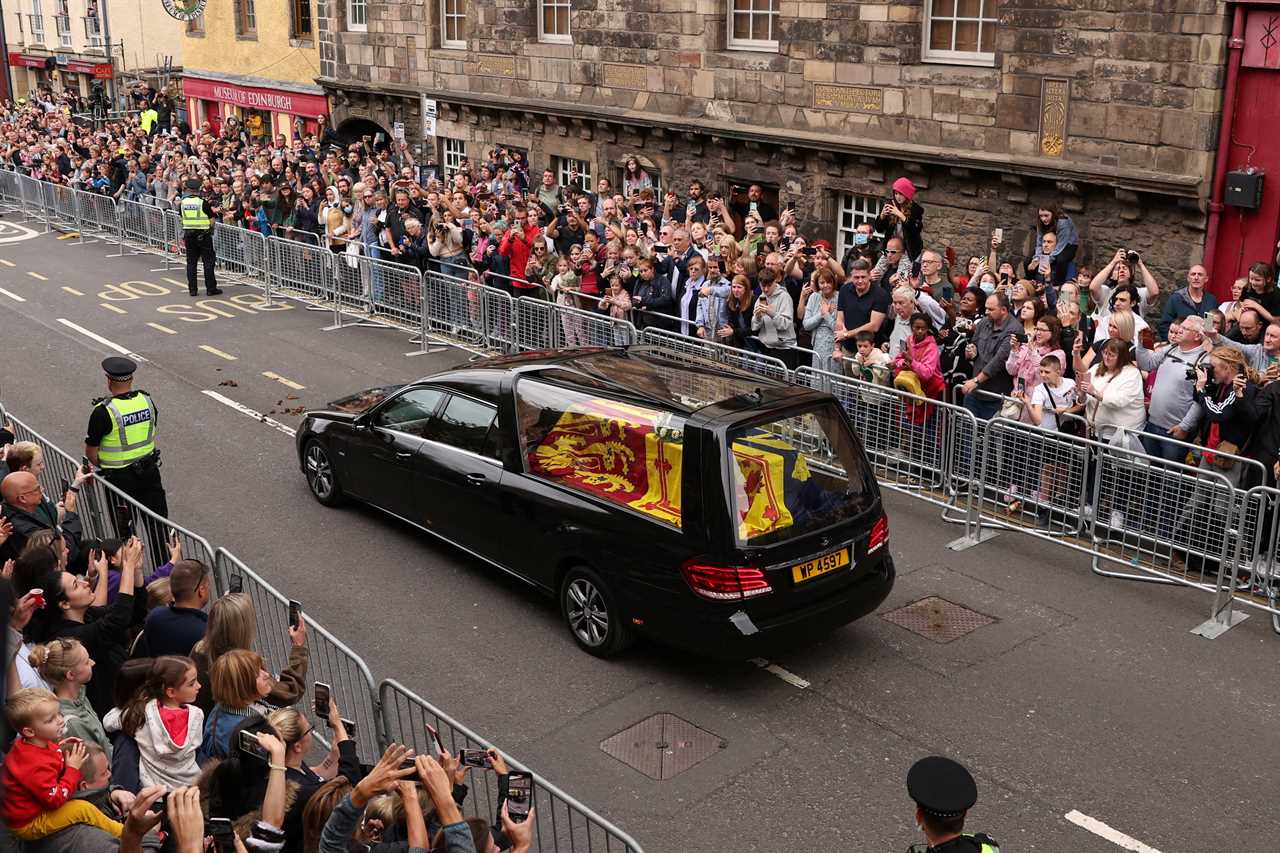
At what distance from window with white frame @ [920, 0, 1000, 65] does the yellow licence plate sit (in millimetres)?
9987

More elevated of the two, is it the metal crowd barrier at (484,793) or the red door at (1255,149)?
the red door at (1255,149)

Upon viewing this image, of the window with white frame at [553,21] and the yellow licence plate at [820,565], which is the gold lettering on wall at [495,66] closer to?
the window with white frame at [553,21]

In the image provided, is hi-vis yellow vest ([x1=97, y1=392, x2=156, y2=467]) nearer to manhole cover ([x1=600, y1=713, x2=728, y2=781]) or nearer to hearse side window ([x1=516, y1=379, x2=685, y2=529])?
hearse side window ([x1=516, y1=379, x2=685, y2=529])

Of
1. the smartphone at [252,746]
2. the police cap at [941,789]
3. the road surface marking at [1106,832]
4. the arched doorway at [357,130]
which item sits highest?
the arched doorway at [357,130]

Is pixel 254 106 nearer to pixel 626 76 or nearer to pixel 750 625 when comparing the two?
pixel 626 76

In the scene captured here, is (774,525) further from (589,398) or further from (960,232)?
(960,232)

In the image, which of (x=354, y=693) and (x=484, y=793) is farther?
(x=354, y=693)

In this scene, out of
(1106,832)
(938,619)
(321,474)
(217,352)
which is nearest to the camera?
(1106,832)

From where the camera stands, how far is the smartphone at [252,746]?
5164mm

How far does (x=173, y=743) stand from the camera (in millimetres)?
5695

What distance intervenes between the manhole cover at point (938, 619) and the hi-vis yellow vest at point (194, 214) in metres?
14.6

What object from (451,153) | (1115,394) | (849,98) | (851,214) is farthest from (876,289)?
(451,153)

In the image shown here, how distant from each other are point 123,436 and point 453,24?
19.0 m

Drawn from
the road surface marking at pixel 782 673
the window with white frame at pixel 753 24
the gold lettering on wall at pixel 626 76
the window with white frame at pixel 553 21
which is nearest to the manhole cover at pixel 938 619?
the road surface marking at pixel 782 673
